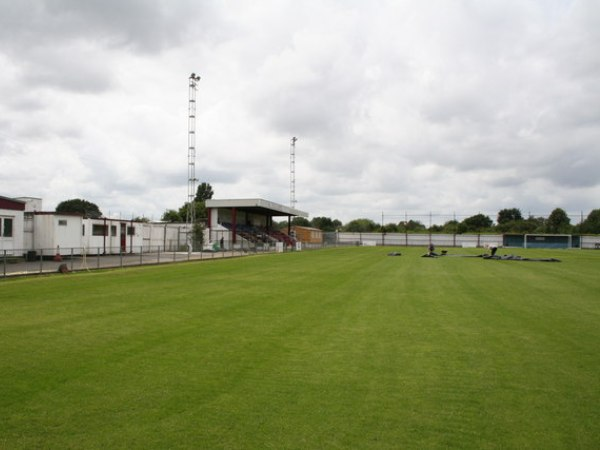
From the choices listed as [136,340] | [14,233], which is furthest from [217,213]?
[136,340]

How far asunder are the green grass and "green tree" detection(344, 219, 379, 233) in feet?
295

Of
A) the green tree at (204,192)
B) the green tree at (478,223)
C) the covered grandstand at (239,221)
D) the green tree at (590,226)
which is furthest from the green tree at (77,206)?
the green tree at (590,226)

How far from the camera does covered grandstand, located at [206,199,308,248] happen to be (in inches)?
1913

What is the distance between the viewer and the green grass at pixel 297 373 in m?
4.62

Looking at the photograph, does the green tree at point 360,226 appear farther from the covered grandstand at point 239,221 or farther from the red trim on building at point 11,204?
the red trim on building at point 11,204

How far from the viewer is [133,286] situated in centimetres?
1598

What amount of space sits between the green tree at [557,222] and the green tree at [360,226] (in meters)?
33.2

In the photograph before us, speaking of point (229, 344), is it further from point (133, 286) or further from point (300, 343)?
point (133, 286)

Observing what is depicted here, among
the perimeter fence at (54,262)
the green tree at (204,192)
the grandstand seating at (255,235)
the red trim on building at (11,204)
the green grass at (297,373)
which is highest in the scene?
the green tree at (204,192)

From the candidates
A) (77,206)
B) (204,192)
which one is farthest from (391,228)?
(77,206)

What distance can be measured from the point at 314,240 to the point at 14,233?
182ft

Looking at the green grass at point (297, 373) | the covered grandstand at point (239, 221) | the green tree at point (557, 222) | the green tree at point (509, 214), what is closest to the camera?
the green grass at point (297, 373)

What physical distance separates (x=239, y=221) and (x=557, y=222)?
6574 centimetres

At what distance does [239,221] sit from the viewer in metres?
57.8
